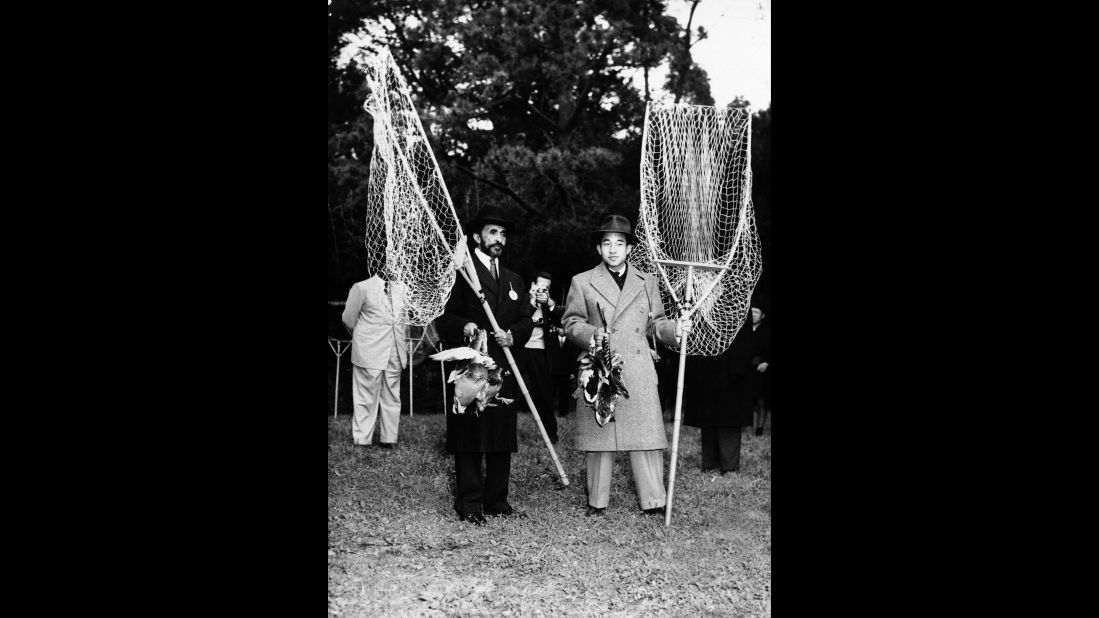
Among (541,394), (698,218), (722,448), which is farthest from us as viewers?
(541,394)

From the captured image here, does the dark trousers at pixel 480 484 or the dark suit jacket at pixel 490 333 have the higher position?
the dark suit jacket at pixel 490 333

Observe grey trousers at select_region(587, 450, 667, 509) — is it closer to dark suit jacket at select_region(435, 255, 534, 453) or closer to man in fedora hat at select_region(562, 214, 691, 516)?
man in fedora hat at select_region(562, 214, 691, 516)

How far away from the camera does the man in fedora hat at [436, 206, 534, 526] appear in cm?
615

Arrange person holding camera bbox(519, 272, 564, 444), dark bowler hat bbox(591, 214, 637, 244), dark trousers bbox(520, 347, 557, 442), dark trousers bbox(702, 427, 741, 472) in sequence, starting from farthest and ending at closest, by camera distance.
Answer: dark trousers bbox(520, 347, 557, 442) → dark trousers bbox(702, 427, 741, 472) → person holding camera bbox(519, 272, 564, 444) → dark bowler hat bbox(591, 214, 637, 244)

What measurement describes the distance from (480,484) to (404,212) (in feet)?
6.38

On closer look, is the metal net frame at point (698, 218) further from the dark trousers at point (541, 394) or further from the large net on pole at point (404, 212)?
the dark trousers at point (541, 394)

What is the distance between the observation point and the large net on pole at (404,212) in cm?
607

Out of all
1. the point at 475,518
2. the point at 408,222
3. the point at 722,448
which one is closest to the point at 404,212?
the point at 408,222

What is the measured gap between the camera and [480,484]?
627cm

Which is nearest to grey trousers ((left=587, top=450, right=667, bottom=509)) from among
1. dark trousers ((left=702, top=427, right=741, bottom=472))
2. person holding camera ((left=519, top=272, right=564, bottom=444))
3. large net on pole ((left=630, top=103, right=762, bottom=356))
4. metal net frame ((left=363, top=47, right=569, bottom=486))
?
metal net frame ((left=363, top=47, right=569, bottom=486))

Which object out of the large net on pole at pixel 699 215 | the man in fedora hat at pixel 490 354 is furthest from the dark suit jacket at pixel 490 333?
the large net on pole at pixel 699 215

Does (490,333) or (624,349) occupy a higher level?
(490,333)

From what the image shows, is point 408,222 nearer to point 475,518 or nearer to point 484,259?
point 484,259

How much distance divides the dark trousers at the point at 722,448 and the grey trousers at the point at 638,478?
1937mm
